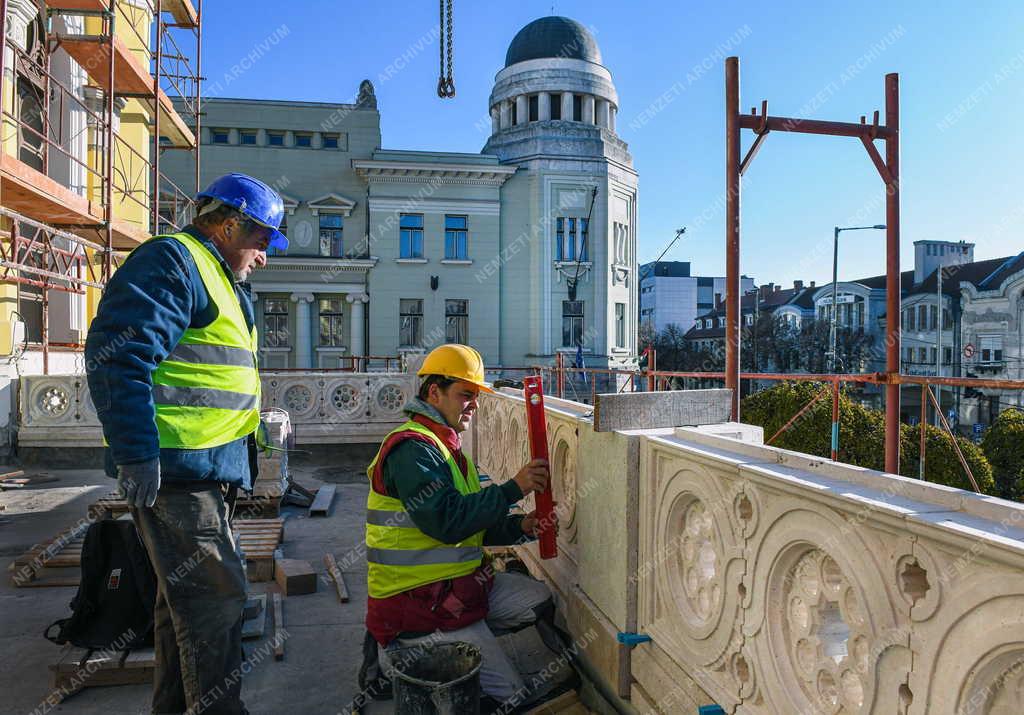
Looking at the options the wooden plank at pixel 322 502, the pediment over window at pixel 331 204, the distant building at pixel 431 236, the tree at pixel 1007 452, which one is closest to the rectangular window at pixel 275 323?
the distant building at pixel 431 236

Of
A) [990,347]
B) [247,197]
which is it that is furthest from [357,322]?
[990,347]

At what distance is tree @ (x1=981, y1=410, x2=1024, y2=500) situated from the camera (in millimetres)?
12547

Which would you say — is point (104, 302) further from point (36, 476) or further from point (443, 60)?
point (443, 60)

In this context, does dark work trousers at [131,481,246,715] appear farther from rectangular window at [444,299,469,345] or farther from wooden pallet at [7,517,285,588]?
rectangular window at [444,299,469,345]

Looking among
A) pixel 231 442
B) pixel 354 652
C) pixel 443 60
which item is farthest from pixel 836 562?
pixel 443 60

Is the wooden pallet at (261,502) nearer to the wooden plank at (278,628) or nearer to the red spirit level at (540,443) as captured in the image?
the wooden plank at (278,628)

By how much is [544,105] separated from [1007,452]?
23.8m

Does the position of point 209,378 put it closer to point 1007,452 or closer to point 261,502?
point 261,502

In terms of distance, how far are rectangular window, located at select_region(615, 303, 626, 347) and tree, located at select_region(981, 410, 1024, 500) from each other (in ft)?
59.9

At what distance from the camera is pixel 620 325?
31.2 metres

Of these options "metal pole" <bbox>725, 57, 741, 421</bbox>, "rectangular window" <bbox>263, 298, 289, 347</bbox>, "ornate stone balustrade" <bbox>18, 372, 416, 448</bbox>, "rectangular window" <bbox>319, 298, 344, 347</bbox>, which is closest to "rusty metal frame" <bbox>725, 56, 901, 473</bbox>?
"metal pole" <bbox>725, 57, 741, 421</bbox>

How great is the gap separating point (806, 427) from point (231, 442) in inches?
445

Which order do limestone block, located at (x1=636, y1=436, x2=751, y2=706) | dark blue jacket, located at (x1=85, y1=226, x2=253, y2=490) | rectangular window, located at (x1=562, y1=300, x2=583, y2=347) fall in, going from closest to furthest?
limestone block, located at (x1=636, y1=436, x2=751, y2=706), dark blue jacket, located at (x1=85, y1=226, x2=253, y2=490), rectangular window, located at (x1=562, y1=300, x2=583, y2=347)

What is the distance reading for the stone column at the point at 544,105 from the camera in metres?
31.1
